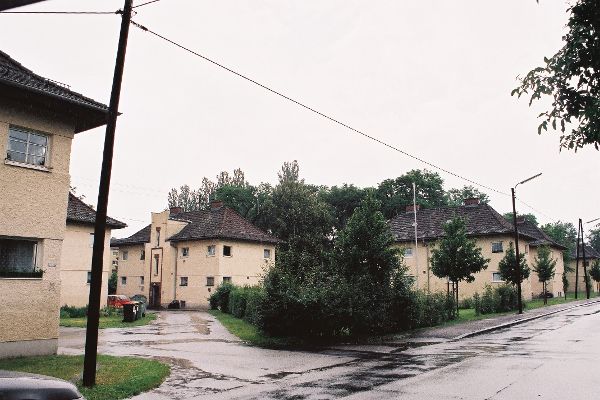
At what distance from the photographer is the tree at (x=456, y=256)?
27422 millimetres

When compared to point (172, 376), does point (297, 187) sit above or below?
above

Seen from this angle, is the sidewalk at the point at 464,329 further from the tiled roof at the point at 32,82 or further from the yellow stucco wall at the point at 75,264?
the yellow stucco wall at the point at 75,264

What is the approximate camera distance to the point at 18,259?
13.0m

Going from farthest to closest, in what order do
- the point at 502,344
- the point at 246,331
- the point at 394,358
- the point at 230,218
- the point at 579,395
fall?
the point at 230,218
the point at 246,331
the point at 502,344
the point at 394,358
the point at 579,395

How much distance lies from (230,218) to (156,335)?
25.6 metres

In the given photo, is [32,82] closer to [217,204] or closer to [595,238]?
[217,204]

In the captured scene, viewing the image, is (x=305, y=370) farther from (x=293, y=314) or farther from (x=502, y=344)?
(x=502, y=344)

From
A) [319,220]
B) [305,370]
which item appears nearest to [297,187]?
[319,220]

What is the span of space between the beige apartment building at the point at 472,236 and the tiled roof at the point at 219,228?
13.1 m

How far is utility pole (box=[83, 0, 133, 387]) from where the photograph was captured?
9477mm

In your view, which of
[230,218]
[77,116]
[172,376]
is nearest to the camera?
[172,376]

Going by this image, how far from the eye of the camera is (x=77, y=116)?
1438 centimetres

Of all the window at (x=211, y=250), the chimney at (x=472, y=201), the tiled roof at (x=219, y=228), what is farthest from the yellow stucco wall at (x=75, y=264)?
the chimney at (x=472, y=201)

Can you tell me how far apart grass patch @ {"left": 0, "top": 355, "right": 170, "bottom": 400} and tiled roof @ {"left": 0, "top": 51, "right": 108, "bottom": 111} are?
6904 millimetres
